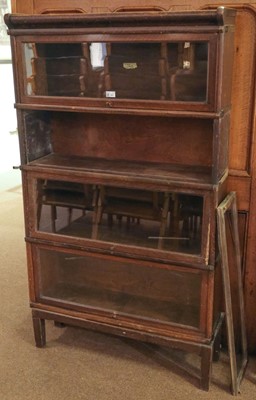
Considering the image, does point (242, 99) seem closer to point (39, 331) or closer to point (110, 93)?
point (110, 93)

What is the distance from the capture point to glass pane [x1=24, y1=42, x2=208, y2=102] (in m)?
1.71

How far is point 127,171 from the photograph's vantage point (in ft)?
6.17

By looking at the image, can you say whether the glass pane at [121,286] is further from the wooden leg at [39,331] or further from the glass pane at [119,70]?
Answer: the glass pane at [119,70]

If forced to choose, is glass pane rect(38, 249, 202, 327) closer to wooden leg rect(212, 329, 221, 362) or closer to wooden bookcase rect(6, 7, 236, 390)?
wooden bookcase rect(6, 7, 236, 390)

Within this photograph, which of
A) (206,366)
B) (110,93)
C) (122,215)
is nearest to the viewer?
(110,93)

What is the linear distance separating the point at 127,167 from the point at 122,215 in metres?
0.23

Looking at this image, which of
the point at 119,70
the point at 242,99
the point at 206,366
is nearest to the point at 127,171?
the point at 119,70

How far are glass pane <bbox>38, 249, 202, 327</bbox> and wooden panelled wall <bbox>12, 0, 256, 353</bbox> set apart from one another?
0.32 meters

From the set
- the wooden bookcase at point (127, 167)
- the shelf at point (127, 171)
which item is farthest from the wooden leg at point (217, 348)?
the shelf at point (127, 171)

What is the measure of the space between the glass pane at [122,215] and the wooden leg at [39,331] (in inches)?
17.9

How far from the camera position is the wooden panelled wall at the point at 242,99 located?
1787 mm

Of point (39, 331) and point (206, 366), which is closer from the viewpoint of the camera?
point (206, 366)

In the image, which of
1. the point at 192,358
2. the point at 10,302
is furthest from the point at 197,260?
the point at 10,302

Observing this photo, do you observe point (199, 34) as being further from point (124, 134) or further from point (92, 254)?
point (92, 254)
